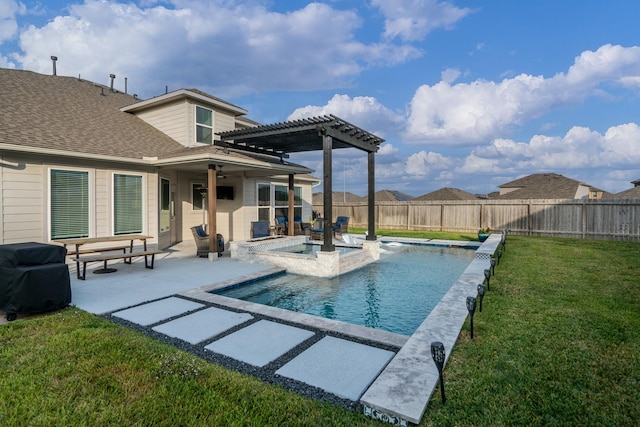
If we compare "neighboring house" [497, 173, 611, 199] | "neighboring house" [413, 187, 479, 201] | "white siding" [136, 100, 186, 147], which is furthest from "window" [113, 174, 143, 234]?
"neighboring house" [497, 173, 611, 199]

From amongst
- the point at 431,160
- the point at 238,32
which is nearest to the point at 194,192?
the point at 238,32

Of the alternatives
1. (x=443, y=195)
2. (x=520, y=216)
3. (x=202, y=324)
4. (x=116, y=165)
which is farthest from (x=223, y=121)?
(x=443, y=195)

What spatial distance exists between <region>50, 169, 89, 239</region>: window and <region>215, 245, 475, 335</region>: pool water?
519cm

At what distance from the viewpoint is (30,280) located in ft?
14.8

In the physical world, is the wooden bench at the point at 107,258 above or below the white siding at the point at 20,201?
below

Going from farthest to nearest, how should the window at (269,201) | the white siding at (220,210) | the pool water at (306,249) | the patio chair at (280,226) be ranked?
the window at (269,201), the patio chair at (280,226), the white siding at (220,210), the pool water at (306,249)

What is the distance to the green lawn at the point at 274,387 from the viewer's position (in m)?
2.51

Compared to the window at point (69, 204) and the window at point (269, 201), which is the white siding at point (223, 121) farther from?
the window at point (69, 204)

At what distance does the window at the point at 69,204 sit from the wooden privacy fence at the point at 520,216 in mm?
14861

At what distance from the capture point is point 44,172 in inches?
316

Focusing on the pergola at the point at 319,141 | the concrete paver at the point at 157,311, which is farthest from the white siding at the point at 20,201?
the concrete paver at the point at 157,311

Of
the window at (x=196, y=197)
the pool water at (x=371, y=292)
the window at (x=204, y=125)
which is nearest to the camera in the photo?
the pool water at (x=371, y=292)

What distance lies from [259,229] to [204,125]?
14.6ft

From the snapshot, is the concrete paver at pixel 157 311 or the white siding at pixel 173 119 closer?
the concrete paver at pixel 157 311
